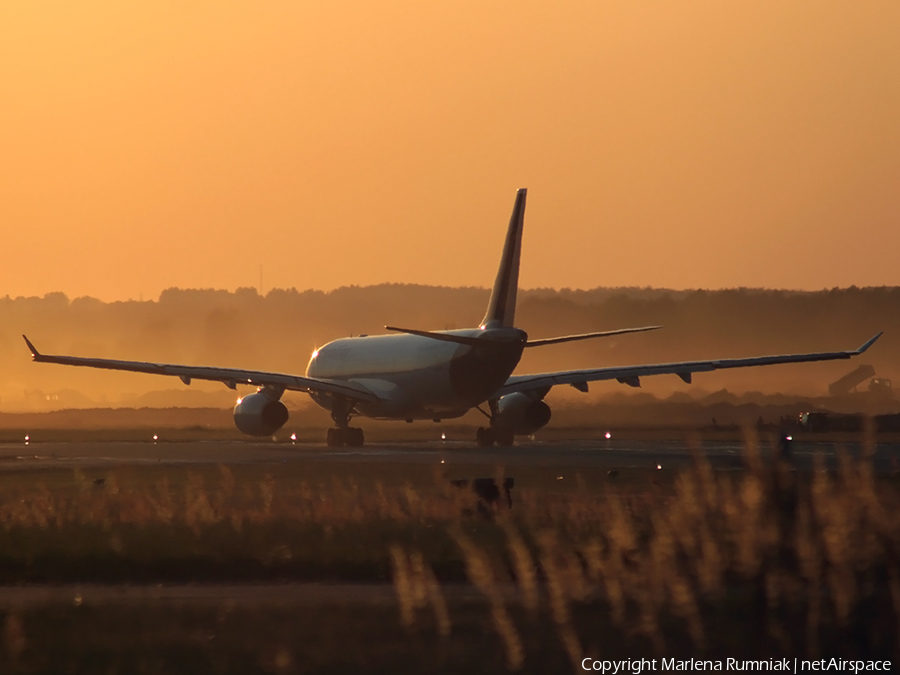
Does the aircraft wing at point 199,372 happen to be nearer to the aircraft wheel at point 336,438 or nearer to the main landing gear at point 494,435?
the aircraft wheel at point 336,438

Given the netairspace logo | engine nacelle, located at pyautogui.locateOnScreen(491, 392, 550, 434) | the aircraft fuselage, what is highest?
the netairspace logo

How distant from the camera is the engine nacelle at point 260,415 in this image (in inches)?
2315

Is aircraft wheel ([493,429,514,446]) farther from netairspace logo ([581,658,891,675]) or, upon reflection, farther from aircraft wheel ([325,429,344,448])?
netairspace logo ([581,658,891,675])

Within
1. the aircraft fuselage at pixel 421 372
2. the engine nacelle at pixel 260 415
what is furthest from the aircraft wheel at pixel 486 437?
the engine nacelle at pixel 260 415

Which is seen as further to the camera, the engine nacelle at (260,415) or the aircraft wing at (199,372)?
the engine nacelle at (260,415)

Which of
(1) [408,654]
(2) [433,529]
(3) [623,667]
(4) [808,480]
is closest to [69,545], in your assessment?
(2) [433,529]

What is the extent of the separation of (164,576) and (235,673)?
730cm

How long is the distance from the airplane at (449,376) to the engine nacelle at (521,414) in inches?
1.6

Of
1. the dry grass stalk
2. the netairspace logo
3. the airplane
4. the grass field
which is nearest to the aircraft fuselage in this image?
the airplane

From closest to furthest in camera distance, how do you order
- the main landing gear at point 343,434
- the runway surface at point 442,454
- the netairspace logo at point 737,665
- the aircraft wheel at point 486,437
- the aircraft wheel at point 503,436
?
the netairspace logo at point 737,665 → the runway surface at point 442,454 → the aircraft wheel at point 486,437 → the aircraft wheel at point 503,436 → the main landing gear at point 343,434

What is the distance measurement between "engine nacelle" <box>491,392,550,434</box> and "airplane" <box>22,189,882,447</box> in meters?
0.04

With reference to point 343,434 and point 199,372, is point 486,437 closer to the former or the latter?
point 343,434

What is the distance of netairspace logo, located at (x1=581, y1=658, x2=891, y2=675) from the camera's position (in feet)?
37.4

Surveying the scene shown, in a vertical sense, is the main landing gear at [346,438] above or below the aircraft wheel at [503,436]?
below
